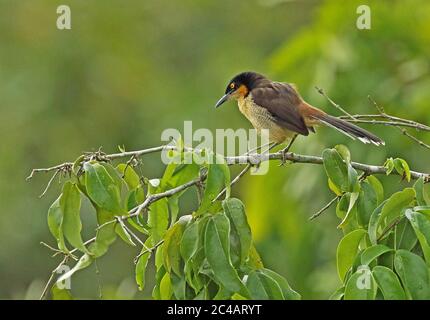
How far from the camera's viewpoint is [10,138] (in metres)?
13.1

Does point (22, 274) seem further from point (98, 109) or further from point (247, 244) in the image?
point (247, 244)

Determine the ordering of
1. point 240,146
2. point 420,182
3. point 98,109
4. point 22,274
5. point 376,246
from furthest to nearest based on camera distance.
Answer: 1. point 98,109
2. point 22,274
3. point 240,146
4. point 420,182
5. point 376,246

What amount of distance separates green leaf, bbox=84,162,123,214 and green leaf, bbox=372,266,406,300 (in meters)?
0.87

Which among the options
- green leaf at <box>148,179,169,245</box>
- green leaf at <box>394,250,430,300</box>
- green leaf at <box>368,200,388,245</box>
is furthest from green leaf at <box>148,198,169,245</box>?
green leaf at <box>394,250,430,300</box>

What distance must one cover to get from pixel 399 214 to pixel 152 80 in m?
12.0

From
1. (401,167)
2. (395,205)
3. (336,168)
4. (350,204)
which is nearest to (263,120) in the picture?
(401,167)

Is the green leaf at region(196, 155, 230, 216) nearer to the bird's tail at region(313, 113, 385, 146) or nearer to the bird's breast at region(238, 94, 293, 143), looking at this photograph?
the bird's tail at region(313, 113, 385, 146)

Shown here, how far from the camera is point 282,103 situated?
546 centimetres

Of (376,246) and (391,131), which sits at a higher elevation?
(391,131)

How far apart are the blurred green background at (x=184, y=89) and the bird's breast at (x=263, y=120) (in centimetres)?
119

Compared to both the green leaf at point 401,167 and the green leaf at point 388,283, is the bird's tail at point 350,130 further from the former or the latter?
the green leaf at point 388,283

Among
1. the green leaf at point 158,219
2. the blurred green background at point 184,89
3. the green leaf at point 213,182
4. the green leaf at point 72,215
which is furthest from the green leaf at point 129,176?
the blurred green background at point 184,89

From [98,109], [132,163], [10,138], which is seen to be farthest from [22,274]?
[132,163]

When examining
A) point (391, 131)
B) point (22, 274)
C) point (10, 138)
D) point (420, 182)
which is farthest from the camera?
point (10, 138)
